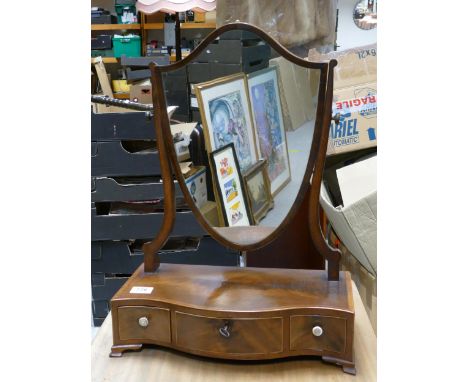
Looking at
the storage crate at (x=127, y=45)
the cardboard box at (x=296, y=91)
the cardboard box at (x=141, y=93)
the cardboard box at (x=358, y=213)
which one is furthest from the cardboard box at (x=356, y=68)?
the storage crate at (x=127, y=45)

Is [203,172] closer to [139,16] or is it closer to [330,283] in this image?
[330,283]

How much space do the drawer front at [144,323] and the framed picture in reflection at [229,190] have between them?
22cm

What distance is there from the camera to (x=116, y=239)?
5.24 ft

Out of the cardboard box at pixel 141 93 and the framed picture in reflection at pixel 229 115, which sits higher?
the cardboard box at pixel 141 93

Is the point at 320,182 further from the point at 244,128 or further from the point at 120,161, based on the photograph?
the point at 120,161

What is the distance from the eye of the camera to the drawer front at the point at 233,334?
0.93 meters

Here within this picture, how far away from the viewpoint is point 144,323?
991mm

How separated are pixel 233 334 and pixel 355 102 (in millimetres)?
767

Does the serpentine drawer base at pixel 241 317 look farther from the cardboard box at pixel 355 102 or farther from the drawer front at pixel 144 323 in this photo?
the cardboard box at pixel 355 102

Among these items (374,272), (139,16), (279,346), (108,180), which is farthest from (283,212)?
(139,16)

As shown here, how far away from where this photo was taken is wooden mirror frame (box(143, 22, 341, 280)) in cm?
97

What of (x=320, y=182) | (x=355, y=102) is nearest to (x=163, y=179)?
(x=320, y=182)

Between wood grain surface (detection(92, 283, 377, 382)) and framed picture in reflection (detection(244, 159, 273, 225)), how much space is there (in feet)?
0.87

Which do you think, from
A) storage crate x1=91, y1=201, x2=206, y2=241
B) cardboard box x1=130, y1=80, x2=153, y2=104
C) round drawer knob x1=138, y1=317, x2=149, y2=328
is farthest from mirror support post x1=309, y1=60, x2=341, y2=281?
cardboard box x1=130, y1=80, x2=153, y2=104
